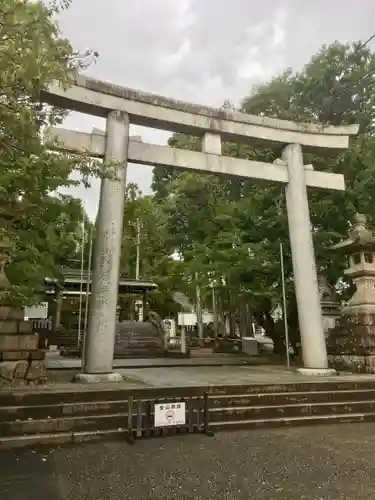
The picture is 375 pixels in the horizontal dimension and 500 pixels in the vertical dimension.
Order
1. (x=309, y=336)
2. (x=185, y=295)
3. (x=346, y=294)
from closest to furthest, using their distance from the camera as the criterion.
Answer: (x=309, y=336) < (x=346, y=294) < (x=185, y=295)

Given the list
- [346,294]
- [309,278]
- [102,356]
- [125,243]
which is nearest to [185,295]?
[125,243]

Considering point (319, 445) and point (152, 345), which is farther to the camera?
point (152, 345)

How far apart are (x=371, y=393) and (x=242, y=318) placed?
543 inches

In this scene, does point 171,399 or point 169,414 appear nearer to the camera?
point 169,414

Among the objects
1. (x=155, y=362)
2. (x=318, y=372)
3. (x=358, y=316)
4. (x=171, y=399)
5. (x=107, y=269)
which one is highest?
(x=107, y=269)

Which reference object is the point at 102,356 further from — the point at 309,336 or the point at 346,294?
the point at 346,294

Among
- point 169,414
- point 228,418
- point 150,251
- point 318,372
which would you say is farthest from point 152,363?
point 150,251

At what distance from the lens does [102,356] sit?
27.8 ft

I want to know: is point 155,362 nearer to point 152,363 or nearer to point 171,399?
point 152,363

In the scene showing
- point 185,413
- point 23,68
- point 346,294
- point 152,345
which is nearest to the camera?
point 23,68

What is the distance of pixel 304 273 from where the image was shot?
10766 millimetres

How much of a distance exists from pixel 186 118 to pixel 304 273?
489 cm

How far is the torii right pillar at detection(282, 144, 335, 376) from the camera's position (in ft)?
34.0

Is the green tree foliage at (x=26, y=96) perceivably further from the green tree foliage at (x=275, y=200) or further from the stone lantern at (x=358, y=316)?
the green tree foliage at (x=275, y=200)
